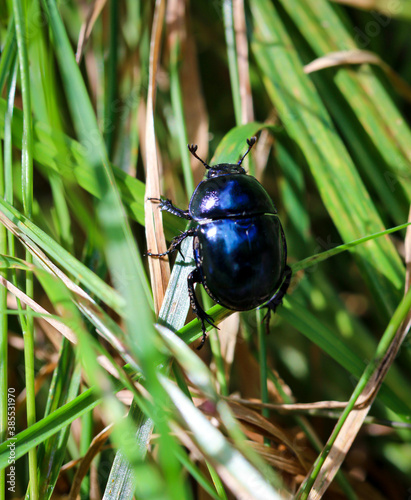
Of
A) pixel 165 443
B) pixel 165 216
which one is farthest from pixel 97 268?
pixel 165 443

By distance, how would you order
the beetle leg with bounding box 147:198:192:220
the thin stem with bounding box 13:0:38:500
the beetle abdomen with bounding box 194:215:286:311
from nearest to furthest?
the thin stem with bounding box 13:0:38:500
the beetle abdomen with bounding box 194:215:286:311
the beetle leg with bounding box 147:198:192:220

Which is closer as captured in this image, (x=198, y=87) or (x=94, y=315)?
(x=94, y=315)

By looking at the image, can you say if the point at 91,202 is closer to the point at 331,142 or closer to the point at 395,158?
the point at 331,142

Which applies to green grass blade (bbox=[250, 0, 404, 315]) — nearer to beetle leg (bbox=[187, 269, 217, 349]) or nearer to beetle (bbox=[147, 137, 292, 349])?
beetle (bbox=[147, 137, 292, 349])

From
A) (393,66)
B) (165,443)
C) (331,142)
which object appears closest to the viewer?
(165,443)

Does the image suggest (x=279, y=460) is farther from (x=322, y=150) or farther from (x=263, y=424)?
(x=322, y=150)

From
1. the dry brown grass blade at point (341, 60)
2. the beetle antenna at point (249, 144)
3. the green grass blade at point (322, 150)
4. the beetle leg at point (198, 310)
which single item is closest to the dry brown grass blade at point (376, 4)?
the dry brown grass blade at point (341, 60)

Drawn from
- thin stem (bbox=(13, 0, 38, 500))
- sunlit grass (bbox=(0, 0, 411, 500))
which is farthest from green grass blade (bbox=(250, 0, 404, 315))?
thin stem (bbox=(13, 0, 38, 500))
